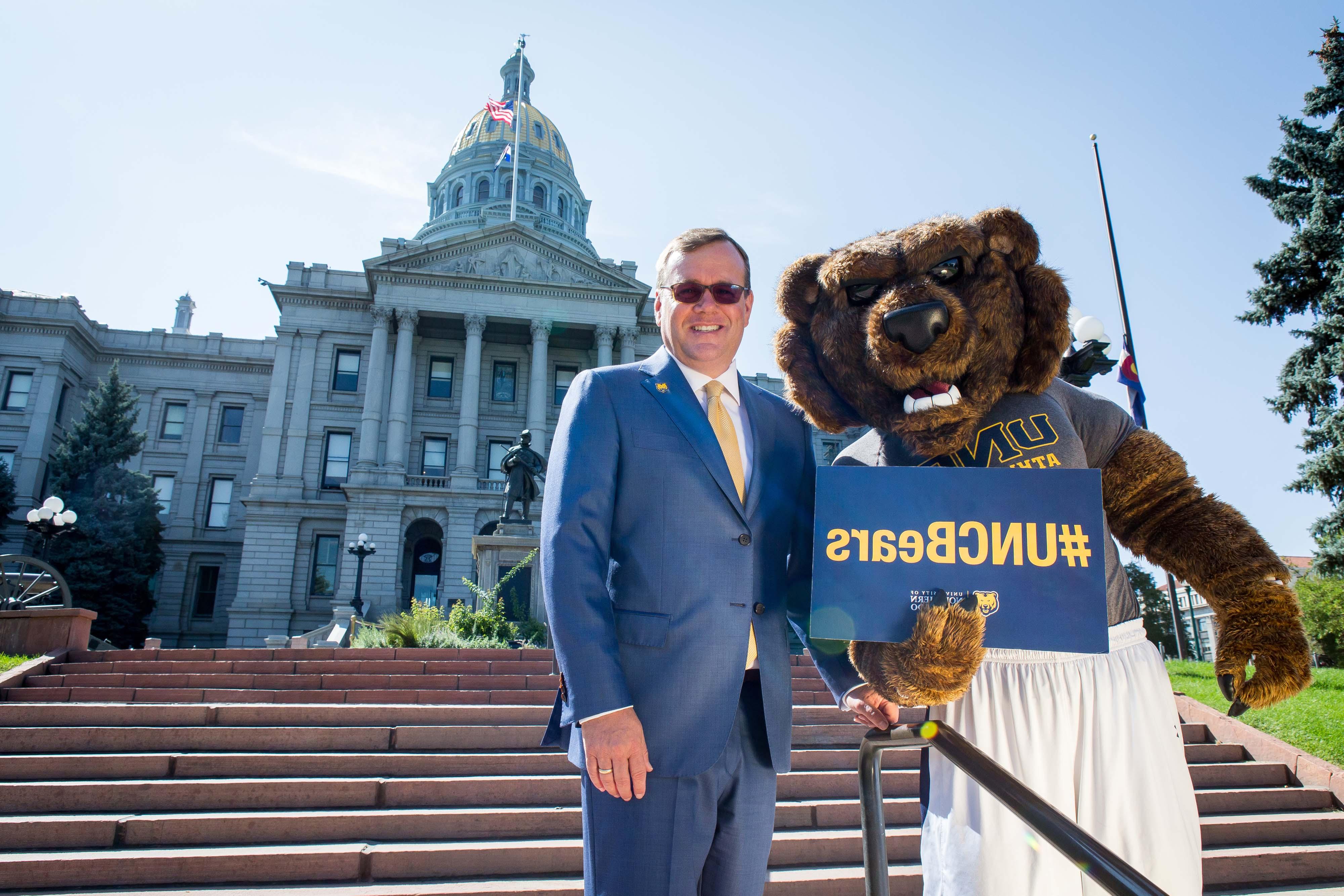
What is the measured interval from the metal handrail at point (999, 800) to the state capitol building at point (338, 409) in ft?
93.8

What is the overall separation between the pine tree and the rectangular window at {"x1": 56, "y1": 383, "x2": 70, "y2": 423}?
4922 centimetres

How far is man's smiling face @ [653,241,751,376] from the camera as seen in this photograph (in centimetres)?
261

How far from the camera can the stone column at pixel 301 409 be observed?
3650 centimetres

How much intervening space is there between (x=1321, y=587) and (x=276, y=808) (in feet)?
62.0

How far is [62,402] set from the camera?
41.8 m

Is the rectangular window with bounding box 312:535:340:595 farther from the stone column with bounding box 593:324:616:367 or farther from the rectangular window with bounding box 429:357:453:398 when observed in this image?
the stone column with bounding box 593:324:616:367

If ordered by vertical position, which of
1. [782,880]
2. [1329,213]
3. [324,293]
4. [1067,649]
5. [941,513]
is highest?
[324,293]

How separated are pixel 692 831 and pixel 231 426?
157 ft

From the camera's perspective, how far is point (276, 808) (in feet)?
20.7

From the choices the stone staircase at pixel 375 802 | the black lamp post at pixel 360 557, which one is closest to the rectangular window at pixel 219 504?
the black lamp post at pixel 360 557

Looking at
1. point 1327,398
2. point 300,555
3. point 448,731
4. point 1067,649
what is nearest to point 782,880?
point 448,731

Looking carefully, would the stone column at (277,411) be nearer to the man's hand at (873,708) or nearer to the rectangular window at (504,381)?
the rectangular window at (504,381)

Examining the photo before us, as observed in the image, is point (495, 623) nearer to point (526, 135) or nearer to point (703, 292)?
point (703, 292)

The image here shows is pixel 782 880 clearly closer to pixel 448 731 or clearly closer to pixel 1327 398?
pixel 448 731
